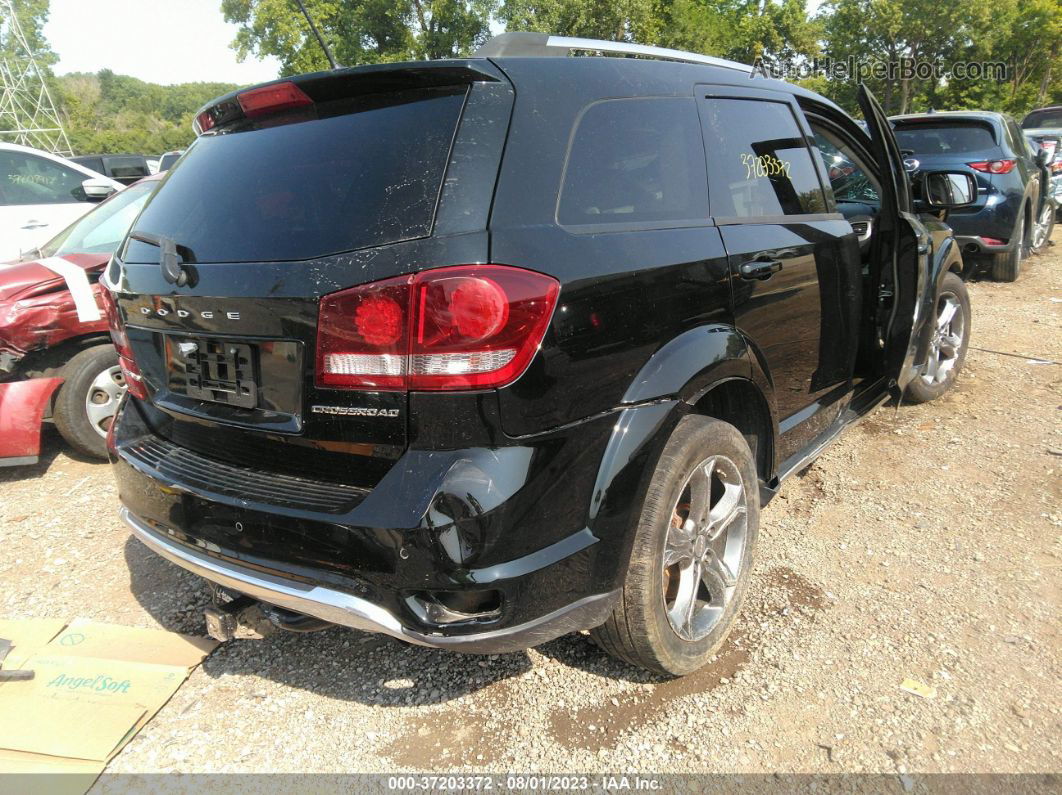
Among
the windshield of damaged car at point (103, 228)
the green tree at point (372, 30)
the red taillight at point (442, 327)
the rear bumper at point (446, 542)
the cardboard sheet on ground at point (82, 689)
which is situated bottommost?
the cardboard sheet on ground at point (82, 689)

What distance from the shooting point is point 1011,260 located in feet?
25.4

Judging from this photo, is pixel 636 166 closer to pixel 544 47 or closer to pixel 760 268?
pixel 544 47

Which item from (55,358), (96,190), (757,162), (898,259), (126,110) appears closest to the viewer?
(757,162)

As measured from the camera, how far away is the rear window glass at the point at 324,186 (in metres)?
1.75

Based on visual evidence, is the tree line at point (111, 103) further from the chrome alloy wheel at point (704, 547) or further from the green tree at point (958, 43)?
the chrome alloy wheel at point (704, 547)

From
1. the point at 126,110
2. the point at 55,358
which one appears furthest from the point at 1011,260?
the point at 126,110

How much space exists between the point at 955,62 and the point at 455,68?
32267 millimetres

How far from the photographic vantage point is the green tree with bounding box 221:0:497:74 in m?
28.9

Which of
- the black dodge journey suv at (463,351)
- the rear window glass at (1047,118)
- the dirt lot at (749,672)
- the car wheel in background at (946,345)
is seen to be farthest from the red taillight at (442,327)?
the rear window glass at (1047,118)

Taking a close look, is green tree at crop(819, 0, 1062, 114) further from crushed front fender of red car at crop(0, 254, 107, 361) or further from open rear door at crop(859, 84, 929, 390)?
crushed front fender of red car at crop(0, 254, 107, 361)

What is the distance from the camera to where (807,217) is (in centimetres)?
287

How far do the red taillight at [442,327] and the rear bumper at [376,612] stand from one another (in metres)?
0.54

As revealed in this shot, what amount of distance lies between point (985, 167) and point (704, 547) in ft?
23.0

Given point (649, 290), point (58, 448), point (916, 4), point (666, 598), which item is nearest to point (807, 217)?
point (649, 290)
